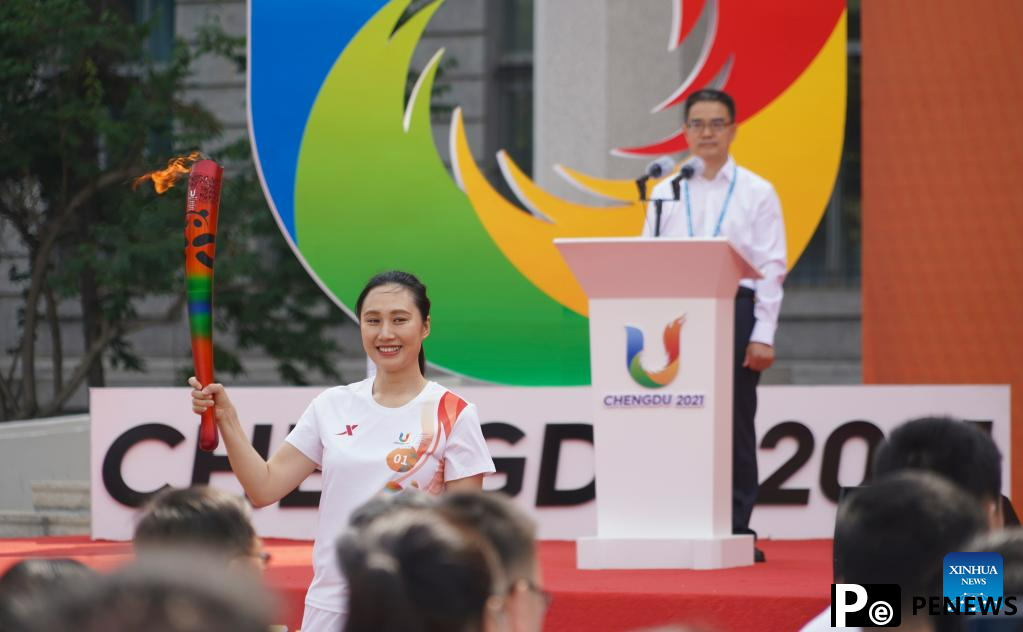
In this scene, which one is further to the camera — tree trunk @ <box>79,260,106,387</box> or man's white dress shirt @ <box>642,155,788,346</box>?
tree trunk @ <box>79,260,106,387</box>

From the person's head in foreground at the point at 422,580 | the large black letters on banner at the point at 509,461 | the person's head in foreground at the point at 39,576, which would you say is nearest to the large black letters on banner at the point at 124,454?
the large black letters on banner at the point at 509,461

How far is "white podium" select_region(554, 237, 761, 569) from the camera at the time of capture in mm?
5246

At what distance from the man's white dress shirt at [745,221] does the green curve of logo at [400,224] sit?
7.89ft

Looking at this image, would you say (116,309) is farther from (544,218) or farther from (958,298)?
(958,298)

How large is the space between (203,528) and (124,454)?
16.0 ft

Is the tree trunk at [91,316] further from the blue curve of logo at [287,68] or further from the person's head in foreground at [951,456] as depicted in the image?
the person's head in foreground at [951,456]

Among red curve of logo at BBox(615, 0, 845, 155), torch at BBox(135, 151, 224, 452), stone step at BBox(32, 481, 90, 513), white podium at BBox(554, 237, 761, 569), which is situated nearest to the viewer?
torch at BBox(135, 151, 224, 452)

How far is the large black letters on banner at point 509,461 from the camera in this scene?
686 cm

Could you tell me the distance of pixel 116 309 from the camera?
11.9 metres

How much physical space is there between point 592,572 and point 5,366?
11150mm

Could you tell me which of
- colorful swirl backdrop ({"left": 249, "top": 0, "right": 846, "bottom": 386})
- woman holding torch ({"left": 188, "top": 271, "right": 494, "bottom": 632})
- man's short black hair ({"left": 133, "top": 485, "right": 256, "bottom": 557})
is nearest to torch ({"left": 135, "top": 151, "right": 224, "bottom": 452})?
woman holding torch ({"left": 188, "top": 271, "right": 494, "bottom": 632})

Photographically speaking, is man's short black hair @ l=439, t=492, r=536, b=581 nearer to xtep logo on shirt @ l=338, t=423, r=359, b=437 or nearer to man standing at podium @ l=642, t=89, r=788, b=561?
xtep logo on shirt @ l=338, t=423, r=359, b=437

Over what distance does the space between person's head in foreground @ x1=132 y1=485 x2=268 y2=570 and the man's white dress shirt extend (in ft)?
11.3

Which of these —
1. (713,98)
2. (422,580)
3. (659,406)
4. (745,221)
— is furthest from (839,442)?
(422,580)
